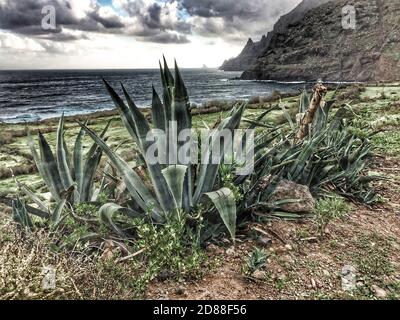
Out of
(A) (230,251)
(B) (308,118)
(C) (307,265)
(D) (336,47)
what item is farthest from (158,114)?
(D) (336,47)

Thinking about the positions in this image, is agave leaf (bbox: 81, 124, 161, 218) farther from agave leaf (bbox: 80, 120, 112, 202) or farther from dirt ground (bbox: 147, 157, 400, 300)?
dirt ground (bbox: 147, 157, 400, 300)

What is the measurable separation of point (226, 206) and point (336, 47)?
392ft

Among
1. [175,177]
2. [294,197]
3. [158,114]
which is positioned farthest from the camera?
[294,197]

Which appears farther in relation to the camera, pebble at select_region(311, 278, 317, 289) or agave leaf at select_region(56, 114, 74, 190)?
agave leaf at select_region(56, 114, 74, 190)

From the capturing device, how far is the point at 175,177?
8.79 ft

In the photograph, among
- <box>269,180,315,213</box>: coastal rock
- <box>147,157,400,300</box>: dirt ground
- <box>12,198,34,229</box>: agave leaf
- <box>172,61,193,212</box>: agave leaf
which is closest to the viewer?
<box>147,157,400,300</box>: dirt ground

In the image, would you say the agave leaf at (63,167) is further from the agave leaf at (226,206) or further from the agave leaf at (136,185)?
the agave leaf at (226,206)

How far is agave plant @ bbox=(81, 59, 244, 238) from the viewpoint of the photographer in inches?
107

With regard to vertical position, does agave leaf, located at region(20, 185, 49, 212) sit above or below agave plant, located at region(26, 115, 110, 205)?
below

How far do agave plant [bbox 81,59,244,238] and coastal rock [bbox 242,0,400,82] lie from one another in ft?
264

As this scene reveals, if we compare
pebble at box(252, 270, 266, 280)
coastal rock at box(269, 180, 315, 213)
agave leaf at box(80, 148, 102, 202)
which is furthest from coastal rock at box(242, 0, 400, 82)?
pebble at box(252, 270, 266, 280)

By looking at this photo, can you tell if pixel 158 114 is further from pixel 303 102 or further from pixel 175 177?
pixel 303 102

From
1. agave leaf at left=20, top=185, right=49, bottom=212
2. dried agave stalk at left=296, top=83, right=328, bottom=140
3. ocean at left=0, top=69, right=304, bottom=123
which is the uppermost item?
dried agave stalk at left=296, top=83, right=328, bottom=140
